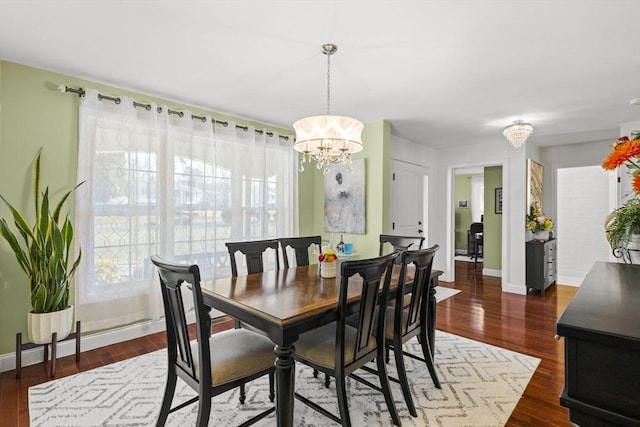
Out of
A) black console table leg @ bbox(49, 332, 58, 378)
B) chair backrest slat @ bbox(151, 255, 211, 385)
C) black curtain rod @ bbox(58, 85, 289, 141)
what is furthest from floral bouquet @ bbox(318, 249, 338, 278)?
black curtain rod @ bbox(58, 85, 289, 141)

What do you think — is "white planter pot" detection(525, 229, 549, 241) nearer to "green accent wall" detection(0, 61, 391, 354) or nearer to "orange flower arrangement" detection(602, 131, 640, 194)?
"orange flower arrangement" detection(602, 131, 640, 194)

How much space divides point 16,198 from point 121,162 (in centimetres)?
80

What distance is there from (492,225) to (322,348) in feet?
19.1

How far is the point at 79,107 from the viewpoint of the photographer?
2.82m

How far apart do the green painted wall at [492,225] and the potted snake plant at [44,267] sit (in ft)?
21.8

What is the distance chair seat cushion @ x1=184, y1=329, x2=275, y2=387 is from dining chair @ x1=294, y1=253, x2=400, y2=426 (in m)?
0.21

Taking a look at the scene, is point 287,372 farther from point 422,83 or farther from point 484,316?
point 484,316

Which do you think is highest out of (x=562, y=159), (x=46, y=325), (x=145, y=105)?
(x=145, y=105)

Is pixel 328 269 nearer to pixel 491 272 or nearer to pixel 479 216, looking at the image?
pixel 491 272

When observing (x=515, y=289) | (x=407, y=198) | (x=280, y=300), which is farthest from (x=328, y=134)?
(x=515, y=289)

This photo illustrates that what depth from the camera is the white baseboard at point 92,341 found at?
2520mm

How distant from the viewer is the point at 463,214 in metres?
9.13

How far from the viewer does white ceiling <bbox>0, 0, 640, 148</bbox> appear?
73.8 inches

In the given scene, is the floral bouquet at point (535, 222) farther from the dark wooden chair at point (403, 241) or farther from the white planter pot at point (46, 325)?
the white planter pot at point (46, 325)
